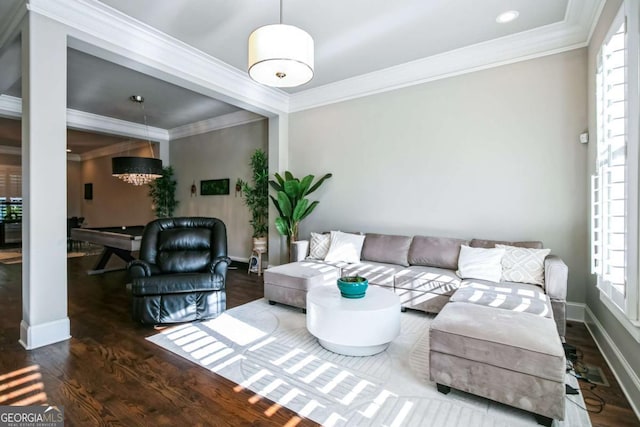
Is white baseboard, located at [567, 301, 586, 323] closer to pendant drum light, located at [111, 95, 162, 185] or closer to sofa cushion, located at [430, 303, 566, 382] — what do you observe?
sofa cushion, located at [430, 303, 566, 382]

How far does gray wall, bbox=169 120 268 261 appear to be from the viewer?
6.39 metres

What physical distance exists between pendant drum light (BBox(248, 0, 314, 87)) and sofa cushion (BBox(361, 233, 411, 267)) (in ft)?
8.12

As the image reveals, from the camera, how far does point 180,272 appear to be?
366 cm

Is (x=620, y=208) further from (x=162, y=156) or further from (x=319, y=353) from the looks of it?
(x=162, y=156)

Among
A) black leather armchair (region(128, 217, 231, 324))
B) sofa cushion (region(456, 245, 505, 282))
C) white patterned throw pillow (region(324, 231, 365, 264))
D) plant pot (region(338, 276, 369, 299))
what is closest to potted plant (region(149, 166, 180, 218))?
black leather armchair (region(128, 217, 231, 324))

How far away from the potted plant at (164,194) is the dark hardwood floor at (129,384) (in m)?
4.33

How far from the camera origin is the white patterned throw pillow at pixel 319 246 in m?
4.50

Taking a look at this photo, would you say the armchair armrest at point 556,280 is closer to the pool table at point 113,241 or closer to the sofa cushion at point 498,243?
the sofa cushion at point 498,243

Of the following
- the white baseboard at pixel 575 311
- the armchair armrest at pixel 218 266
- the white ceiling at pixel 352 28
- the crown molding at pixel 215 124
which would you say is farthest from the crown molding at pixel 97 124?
the white baseboard at pixel 575 311

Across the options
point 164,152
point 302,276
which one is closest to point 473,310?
point 302,276

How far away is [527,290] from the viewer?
9.46ft

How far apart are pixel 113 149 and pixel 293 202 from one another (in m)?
7.26

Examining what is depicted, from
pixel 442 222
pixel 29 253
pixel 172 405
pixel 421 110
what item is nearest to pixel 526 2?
pixel 421 110

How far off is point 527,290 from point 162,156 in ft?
25.6
